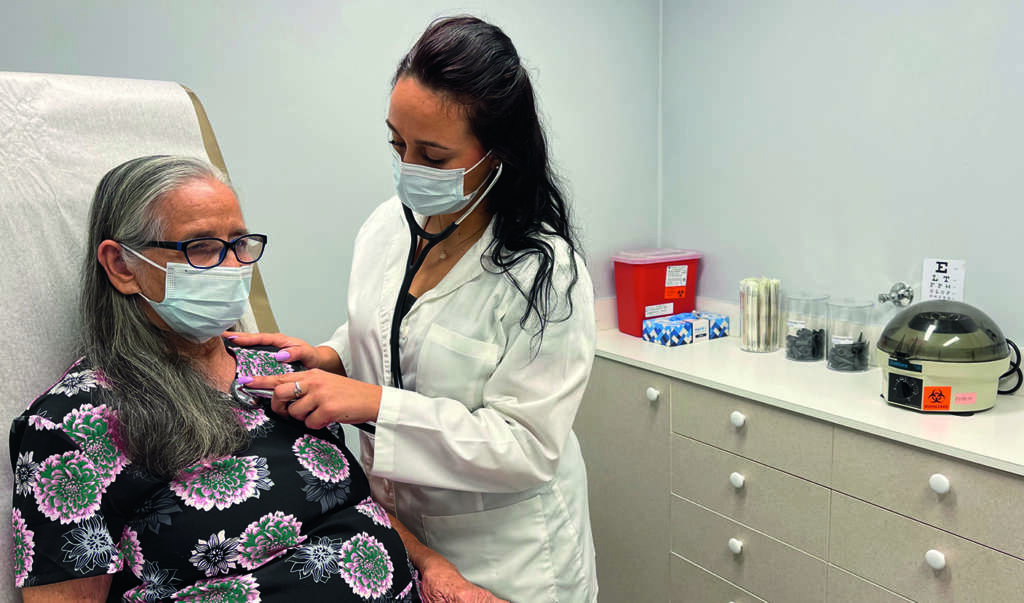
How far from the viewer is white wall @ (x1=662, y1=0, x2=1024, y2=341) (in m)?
1.77

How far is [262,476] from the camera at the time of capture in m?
1.07

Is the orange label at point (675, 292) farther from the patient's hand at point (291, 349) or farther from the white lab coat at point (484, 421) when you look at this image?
the patient's hand at point (291, 349)

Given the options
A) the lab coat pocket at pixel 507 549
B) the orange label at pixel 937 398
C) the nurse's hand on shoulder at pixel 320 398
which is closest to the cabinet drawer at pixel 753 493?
the orange label at pixel 937 398

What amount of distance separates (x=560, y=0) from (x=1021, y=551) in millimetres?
1941

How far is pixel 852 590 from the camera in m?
1.69

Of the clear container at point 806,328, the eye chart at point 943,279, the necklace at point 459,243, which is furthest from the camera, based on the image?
the clear container at point 806,328

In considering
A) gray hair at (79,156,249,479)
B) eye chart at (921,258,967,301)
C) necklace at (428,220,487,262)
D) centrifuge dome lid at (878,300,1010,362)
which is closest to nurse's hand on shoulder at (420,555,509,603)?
gray hair at (79,156,249,479)

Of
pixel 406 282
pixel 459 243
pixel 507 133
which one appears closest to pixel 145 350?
pixel 406 282

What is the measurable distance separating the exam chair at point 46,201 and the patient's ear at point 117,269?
15 cm

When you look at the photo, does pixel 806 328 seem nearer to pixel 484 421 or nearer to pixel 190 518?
pixel 484 421

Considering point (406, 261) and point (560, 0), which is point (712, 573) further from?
point (560, 0)

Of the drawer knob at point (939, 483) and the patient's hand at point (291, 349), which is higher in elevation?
the patient's hand at point (291, 349)

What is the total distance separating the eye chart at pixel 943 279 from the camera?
6.09ft

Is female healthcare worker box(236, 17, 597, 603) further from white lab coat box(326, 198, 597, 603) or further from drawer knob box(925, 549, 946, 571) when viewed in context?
drawer knob box(925, 549, 946, 571)
